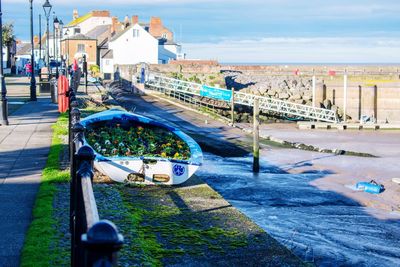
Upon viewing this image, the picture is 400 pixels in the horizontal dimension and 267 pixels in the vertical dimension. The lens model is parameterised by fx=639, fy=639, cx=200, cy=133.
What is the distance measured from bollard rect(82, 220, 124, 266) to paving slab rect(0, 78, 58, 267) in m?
4.76

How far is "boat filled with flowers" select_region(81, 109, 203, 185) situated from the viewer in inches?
542

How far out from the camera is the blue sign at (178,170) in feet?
46.0

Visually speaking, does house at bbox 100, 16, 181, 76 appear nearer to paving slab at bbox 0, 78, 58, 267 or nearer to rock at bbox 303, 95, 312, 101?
rock at bbox 303, 95, 312, 101

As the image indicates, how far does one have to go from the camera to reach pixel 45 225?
9.06m

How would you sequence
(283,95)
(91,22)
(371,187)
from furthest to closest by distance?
1. (91,22)
2. (283,95)
3. (371,187)

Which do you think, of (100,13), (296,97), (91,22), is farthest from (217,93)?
(100,13)

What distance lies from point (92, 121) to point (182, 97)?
123 ft

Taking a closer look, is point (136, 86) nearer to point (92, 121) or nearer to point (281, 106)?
point (281, 106)

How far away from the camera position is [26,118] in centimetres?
2416

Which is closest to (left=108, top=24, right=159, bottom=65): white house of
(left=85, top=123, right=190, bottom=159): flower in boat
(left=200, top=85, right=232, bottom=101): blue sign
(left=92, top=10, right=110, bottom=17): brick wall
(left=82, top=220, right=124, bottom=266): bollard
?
(left=92, top=10, right=110, bottom=17): brick wall

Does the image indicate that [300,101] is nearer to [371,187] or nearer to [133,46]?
[133,46]

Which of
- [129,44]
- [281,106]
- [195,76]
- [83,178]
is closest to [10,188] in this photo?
[83,178]

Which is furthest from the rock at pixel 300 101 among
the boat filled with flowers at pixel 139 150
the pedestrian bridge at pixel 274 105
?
the boat filled with flowers at pixel 139 150

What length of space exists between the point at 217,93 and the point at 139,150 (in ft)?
115
